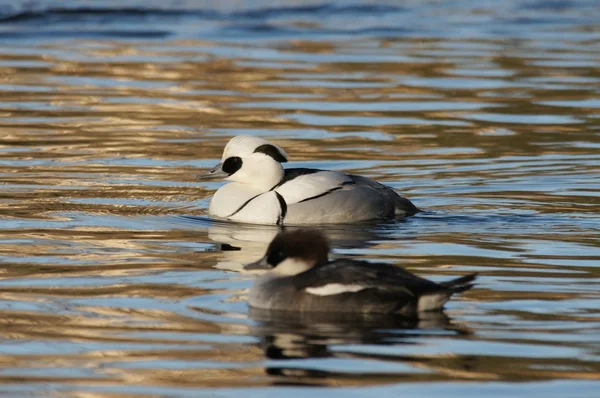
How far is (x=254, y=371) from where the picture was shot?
265 inches

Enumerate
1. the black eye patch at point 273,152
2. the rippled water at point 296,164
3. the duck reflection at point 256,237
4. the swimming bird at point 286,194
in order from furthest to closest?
the black eye patch at point 273,152 → the swimming bird at point 286,194 → the duck reflection at point 256,237 → the rippled water at point 296,164

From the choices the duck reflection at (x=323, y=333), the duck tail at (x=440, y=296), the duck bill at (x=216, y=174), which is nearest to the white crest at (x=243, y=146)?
the duck bill at (x=216, y=174)

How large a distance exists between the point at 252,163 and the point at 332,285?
4080mm

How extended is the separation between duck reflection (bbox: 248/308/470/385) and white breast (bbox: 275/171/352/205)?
136 inches

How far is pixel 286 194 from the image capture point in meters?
11.3

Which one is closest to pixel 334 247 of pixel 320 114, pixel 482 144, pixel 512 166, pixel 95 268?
pixel 95 268

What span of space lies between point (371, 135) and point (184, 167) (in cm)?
271

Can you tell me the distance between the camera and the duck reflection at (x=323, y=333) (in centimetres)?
677

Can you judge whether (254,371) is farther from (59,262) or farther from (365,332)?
(59,262)

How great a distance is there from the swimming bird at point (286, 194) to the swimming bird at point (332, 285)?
326 cm

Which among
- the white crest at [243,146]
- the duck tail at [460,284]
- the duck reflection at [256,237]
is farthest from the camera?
the white crest at [243,146]

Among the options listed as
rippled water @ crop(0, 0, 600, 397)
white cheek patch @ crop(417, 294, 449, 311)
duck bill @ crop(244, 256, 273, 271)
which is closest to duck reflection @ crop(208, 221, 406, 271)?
rippled water @ crop(0, 0, 600, 397)

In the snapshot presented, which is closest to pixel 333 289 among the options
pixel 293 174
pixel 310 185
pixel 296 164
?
pixel 310 185

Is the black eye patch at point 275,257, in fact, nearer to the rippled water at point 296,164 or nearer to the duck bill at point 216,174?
the rippled water at point 296,164
